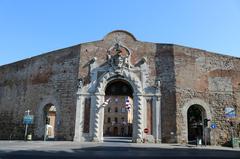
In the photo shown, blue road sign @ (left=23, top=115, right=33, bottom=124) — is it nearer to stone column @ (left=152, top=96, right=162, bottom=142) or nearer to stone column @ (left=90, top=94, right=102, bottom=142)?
stone column @ (left=90, top=94, right=102, bottom=142)

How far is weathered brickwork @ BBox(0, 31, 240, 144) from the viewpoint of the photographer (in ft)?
59.6

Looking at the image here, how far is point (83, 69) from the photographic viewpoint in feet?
63.7

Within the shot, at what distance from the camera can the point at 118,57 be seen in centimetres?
1919

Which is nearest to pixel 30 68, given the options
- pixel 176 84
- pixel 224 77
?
pixel 176 84

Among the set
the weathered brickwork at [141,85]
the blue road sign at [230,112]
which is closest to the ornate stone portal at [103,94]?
the weathered brickwork at [141,85]

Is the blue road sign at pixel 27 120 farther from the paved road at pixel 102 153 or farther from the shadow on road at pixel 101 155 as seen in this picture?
the shadow on road at pixel 101 155

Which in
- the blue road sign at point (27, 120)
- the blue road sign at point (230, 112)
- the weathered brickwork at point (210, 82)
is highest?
the weathered brickwork at point (210, 82)

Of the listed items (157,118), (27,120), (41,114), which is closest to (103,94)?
(157,118)

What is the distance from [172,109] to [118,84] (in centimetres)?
502

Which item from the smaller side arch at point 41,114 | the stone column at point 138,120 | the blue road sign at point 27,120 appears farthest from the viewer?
the smaller side arch at point 41,114

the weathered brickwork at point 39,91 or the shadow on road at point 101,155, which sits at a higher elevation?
the weathered brickwork at point 39,91

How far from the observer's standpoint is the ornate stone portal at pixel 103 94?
1800cm

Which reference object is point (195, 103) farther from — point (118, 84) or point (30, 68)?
point (30, 68)

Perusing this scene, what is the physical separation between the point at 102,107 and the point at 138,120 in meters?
2.93
